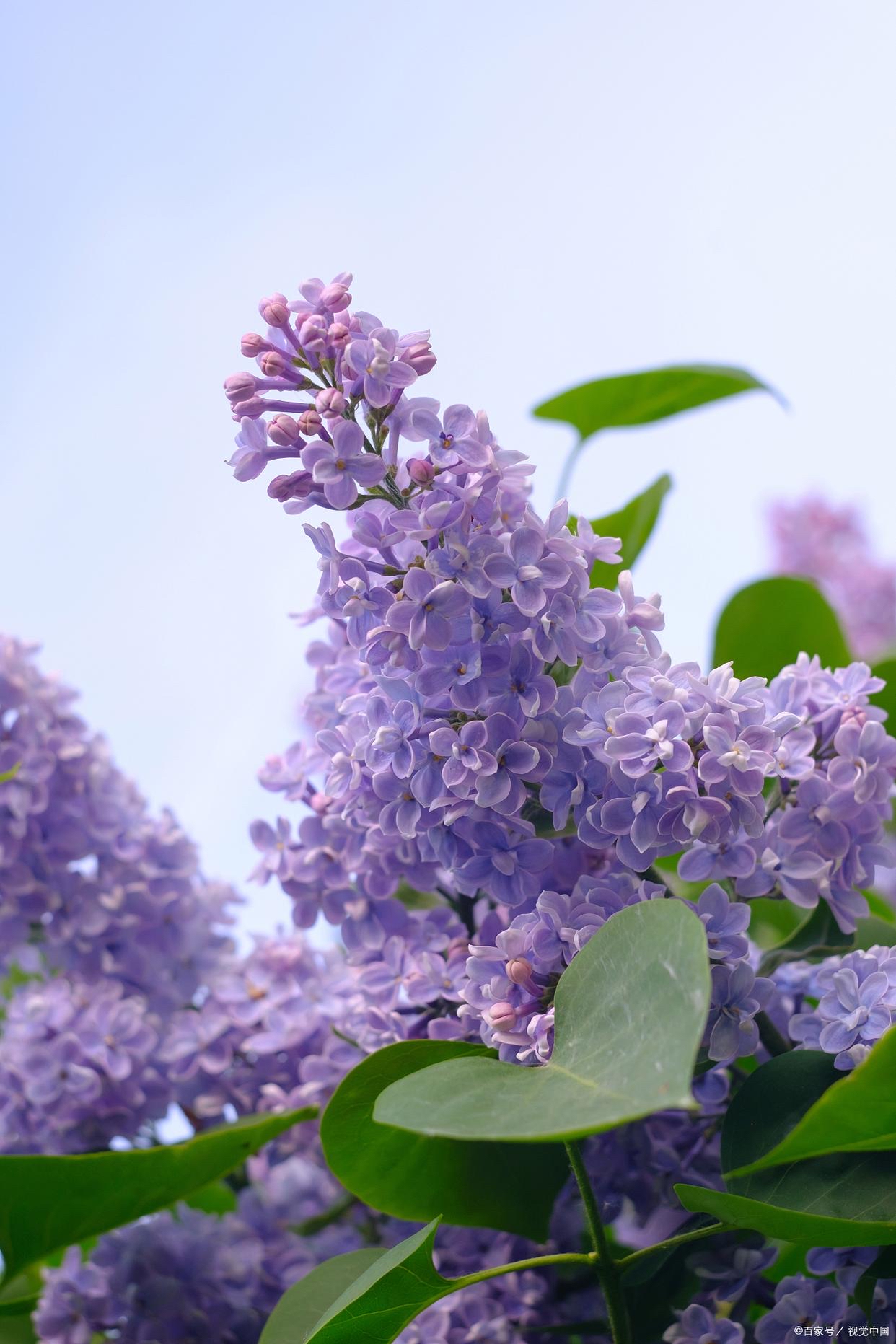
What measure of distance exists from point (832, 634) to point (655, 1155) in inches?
15.7

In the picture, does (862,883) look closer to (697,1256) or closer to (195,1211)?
(697,1256)

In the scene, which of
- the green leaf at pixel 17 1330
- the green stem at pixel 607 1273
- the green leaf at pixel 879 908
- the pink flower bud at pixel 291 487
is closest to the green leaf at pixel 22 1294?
the green leaf at pixel 17 1330

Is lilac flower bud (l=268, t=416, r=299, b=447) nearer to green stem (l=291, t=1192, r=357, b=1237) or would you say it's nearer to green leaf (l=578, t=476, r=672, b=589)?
green leaf (l=578, t=476, r=672, b=589)

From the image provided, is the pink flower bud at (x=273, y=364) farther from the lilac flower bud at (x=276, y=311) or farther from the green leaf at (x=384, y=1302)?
the green leaf at (x=384, y=1302)

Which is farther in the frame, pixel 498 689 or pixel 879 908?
pixel 879 908

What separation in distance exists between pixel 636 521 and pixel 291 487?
344 mm

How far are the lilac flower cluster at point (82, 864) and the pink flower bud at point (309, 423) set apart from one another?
1.25 feet

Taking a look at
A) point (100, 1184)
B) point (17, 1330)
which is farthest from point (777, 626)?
point (17, 1330)

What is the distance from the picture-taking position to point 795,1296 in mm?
493

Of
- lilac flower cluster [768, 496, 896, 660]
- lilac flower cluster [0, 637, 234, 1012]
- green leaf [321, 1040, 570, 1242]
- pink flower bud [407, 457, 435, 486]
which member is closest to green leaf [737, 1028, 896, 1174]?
green leaf [321, 1040, 570, 1242]

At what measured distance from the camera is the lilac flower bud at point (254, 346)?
1.61ft

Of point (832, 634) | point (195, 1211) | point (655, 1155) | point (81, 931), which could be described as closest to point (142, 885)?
point (81, 931)

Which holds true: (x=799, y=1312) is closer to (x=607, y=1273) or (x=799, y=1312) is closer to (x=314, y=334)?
(x=607, y=1273)

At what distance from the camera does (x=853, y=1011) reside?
46 cm
